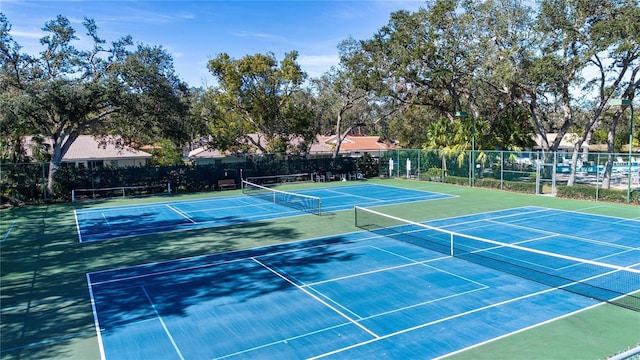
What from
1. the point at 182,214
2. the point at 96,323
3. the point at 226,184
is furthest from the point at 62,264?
the point at 226,184

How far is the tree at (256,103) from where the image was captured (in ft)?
130

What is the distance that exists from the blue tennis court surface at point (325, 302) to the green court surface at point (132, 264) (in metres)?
0.46

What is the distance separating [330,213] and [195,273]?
412 inches

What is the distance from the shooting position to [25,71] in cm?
2845

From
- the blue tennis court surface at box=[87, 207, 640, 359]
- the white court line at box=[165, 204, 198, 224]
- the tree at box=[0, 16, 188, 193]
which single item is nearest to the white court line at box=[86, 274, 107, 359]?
the blue tennis court surface at box=[87, 207, 640, 359]

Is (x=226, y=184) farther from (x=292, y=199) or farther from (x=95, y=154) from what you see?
(x=95, y=154)

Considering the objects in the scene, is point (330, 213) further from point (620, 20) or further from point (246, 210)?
point (620, 20)

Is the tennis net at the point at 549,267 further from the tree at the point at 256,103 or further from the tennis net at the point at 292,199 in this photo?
the tree at the point at 256,103

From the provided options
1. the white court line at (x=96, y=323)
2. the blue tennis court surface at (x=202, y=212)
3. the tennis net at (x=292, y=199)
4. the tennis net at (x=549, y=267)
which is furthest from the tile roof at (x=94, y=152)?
the tennis net at (x=549, y=267)

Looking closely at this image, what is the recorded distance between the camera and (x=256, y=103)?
41.3 meters

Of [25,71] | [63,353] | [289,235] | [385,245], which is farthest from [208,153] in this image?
[63,353]

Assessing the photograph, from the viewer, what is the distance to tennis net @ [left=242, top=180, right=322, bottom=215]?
24.1m

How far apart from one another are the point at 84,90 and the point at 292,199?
14.5 m

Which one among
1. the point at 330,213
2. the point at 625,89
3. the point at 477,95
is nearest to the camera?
the point at 330,213
